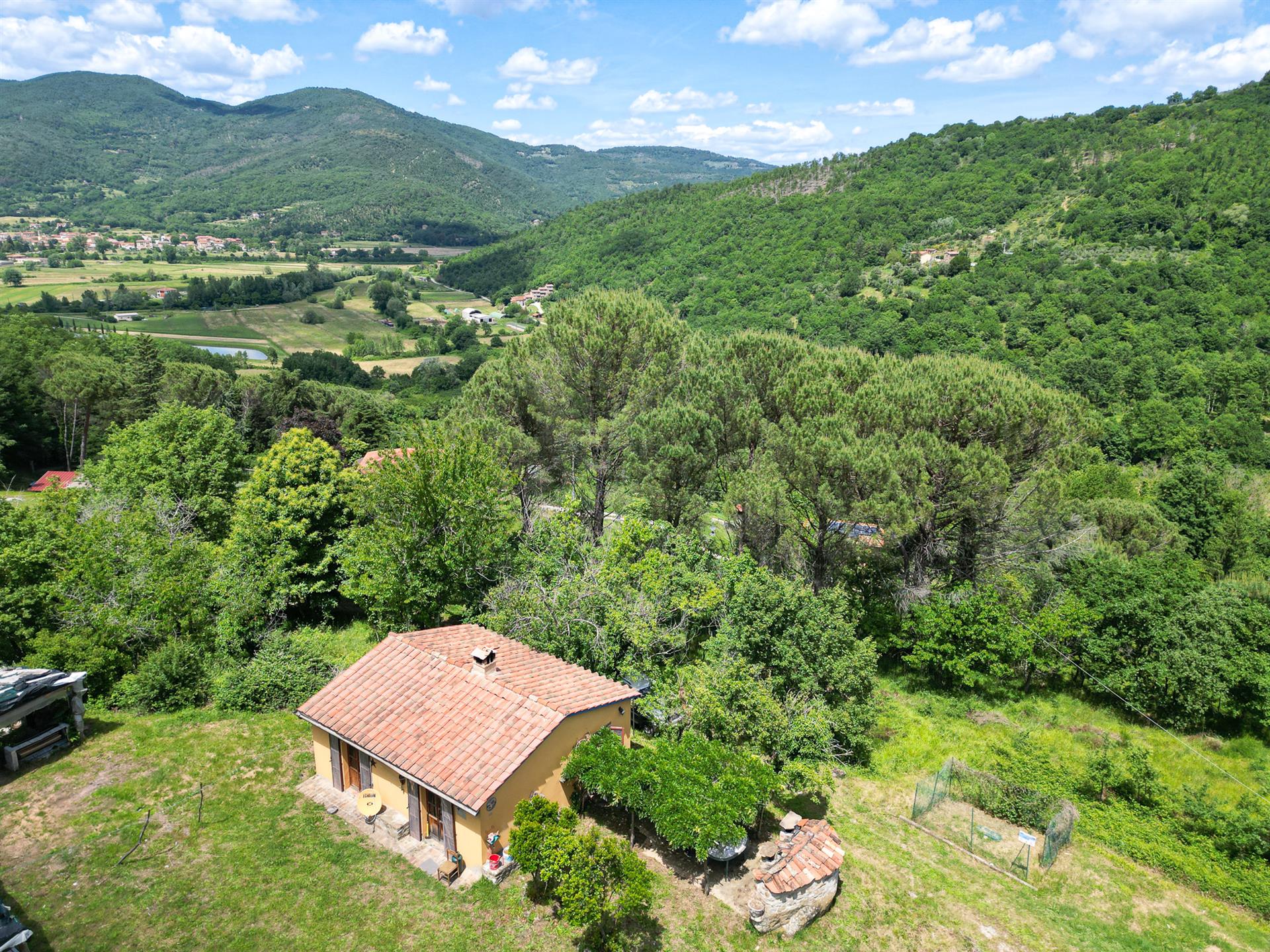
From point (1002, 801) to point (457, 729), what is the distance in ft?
43.2

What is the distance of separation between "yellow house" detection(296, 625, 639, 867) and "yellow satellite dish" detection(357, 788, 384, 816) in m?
0.19

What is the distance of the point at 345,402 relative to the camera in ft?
174

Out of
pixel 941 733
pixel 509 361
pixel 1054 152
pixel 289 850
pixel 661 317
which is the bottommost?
Answer: pixel 941 733

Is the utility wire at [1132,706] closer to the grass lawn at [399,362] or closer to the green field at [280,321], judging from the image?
the grass lawn at [399,362]

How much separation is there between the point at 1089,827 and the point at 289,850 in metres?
17.9

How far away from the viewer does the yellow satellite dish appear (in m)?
14.2

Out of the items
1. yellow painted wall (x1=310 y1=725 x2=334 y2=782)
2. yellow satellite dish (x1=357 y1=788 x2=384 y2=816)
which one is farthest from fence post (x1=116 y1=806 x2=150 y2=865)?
yellow satellite dish (x1=357 y1=788 x2=384 y2=816)

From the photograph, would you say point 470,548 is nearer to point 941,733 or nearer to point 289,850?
point 289,850

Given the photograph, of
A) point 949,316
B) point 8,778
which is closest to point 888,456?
point 8,778

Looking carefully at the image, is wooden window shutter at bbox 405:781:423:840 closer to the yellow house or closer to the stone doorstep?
the yellow house

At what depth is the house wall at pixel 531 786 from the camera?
1297cm

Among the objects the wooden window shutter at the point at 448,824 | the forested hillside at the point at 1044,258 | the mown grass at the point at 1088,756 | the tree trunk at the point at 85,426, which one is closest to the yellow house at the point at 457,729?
the wooden window shutter at the point at 448,824

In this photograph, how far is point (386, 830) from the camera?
46.3ft

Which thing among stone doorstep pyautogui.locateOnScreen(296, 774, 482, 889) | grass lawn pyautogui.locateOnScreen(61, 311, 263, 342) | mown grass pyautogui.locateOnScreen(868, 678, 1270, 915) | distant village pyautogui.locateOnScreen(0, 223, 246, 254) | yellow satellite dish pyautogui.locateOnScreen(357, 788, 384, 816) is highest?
distant village pyautogui.locateOnScreen(0, 223, 246, 254)
